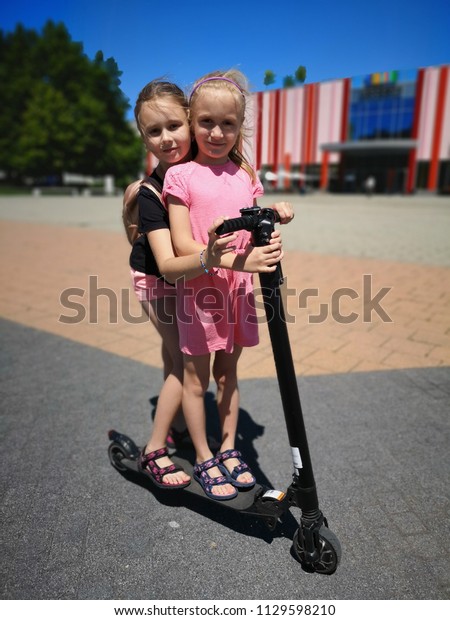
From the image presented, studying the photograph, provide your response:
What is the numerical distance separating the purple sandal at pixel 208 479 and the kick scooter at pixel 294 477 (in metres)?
0.02

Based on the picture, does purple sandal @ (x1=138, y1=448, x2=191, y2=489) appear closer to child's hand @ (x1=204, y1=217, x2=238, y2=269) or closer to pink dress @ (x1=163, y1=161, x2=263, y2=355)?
pink dress @ (x1=163, y1=161, x2=263, y2=355)

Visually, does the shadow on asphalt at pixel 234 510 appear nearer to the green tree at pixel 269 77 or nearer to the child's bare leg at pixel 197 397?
the child's bare leg at pixel 197 397

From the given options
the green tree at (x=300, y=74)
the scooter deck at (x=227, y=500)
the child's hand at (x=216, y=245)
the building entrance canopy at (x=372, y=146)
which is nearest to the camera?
the child's hand at (x=216, y=245)

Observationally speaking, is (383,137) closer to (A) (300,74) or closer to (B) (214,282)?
(A) (300,74)

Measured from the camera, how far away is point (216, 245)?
150cm

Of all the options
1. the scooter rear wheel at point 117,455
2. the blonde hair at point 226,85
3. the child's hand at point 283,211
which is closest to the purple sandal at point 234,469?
the scooter rear wheel at point 117,455

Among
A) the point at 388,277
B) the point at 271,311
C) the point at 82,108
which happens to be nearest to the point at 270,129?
the point at 271,311

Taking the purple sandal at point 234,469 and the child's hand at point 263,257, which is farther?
the purple sandal at point 234,469

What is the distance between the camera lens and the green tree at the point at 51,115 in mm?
41000

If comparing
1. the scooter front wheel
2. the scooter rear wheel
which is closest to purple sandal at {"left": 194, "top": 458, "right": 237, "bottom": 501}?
the scooter front wheel

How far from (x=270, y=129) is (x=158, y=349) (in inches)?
93.9

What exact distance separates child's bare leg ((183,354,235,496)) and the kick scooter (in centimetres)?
20

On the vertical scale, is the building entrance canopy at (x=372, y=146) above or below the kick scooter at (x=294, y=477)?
above

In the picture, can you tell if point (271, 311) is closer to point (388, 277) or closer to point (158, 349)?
point (158, 349)
